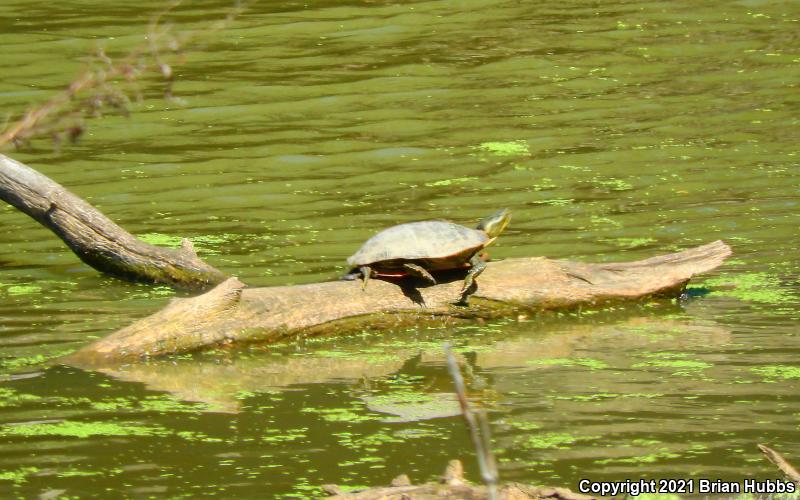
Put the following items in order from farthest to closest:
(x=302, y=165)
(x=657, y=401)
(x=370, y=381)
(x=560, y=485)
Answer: (x=302, y=165), (x=370, y=381), (x=657, y=401), (x=560, y=485)

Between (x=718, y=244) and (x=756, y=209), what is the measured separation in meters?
2.02

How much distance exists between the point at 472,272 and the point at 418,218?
86.0 inches

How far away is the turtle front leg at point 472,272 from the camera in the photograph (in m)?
6.50

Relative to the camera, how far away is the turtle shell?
21.1 ft

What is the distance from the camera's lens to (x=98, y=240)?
764 centimetres

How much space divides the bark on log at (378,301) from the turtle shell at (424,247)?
0.16 metres

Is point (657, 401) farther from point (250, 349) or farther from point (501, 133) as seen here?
point (501, 133)

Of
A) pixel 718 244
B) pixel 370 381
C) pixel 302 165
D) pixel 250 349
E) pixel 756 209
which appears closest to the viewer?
pixel 370 381

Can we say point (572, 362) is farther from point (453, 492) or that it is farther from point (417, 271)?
point (453, 492)

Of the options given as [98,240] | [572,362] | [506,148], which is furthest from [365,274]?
[506,148]

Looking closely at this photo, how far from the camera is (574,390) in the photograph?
5570 millimetres

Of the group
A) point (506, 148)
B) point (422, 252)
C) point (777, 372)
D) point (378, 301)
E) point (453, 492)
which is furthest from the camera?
point (506, 148)

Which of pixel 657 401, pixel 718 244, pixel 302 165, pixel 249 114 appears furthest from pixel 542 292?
pixel 249 114

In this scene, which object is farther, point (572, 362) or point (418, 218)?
point (418, 218)
